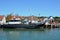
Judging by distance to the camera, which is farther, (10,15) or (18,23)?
(10,15)

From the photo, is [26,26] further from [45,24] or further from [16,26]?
[45,24]

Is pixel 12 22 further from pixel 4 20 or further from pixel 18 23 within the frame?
pixel 4 20

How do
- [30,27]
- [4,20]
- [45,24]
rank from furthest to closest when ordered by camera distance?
[4,20] < [45,24] < [30,27]

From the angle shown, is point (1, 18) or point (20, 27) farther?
point (1, 18)

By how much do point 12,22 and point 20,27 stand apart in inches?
126

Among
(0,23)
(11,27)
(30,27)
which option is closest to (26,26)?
(30,27)

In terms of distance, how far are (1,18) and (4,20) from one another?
272cm

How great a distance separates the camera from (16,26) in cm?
5125

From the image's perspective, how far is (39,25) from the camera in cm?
5047

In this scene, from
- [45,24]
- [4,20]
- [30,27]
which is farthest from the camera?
[4,20]

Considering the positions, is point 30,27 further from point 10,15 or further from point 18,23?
point 10,15

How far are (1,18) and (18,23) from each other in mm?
10605

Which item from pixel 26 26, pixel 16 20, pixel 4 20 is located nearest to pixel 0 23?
pixel 4 20

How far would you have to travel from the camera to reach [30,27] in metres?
50.3
